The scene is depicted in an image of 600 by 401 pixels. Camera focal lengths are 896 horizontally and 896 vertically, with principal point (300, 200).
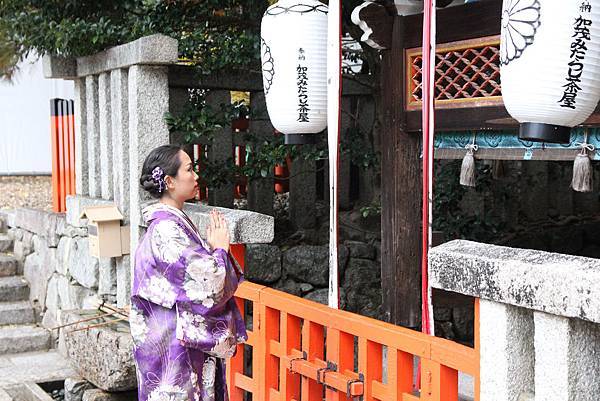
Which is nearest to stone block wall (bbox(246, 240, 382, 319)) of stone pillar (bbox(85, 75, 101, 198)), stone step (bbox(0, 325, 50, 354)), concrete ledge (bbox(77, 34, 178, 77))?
stone pillar (bbox(85, 75, 101, 198))

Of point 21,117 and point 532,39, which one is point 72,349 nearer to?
point 532,39

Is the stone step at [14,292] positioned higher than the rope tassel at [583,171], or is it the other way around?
the rope tassel at [583,171]

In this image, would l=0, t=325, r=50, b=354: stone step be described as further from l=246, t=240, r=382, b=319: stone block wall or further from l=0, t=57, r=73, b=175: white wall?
l=0, t=57, r=73, b=175: white wall

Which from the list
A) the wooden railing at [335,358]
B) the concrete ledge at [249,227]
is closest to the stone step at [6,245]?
the wooden railing at [335,358]

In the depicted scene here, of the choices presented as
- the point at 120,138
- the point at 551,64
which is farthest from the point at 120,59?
the point at 551,64

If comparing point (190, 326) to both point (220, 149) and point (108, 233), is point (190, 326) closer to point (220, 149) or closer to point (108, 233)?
point (108, 233)

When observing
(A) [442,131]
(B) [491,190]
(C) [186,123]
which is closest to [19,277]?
(C) [186,123]

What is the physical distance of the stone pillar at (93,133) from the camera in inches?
337

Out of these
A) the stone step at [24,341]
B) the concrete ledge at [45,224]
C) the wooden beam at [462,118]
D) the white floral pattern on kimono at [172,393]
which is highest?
the wooden beam at [462,118]

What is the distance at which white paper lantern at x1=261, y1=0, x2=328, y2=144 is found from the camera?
5.77 m

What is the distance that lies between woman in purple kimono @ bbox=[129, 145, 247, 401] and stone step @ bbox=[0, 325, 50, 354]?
5308 mm

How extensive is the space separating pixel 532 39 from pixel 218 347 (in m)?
2.09

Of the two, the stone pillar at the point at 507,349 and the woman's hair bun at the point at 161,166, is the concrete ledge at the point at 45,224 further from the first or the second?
the stone pillar at the point at 507,349

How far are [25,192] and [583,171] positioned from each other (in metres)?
10.7
